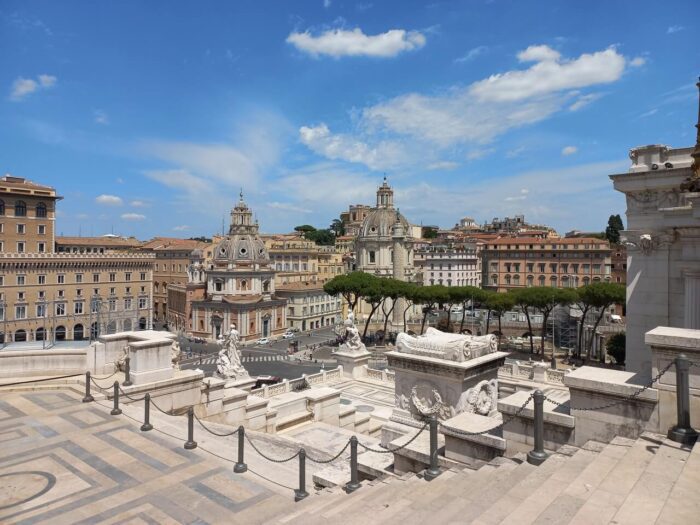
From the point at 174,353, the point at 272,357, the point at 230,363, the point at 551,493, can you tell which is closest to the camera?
the point at 551,493

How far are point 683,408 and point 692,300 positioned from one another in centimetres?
916

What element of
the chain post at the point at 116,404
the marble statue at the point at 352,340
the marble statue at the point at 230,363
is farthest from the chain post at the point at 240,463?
the marble statue at the point at 352,340

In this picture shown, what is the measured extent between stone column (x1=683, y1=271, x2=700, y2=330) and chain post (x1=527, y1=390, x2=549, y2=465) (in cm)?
941

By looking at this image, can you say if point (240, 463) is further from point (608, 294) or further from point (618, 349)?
point (608, 294)

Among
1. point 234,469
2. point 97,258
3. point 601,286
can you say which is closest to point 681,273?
point 234,469

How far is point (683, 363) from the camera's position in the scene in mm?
5773

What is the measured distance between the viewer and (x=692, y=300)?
13344mm

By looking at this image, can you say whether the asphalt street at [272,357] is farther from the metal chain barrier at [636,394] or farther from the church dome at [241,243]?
the metal chain barrier at [636,394]

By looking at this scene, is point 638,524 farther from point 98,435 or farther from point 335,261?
point 335,261

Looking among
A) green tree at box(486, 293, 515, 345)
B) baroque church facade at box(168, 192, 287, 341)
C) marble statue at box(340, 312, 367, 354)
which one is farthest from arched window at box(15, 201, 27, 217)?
green tree at box(486, 293, 515, 345)

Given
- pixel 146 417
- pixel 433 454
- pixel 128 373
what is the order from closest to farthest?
pixel 433 454
pixel 146 417
pixel 128 373

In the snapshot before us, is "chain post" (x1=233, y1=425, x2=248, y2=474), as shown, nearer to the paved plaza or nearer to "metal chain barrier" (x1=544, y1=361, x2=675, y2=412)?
the paved plaza

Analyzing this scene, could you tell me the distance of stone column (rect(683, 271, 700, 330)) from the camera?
Result: 43.2 feet

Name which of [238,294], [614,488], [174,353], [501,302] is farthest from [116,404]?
[238,294]
